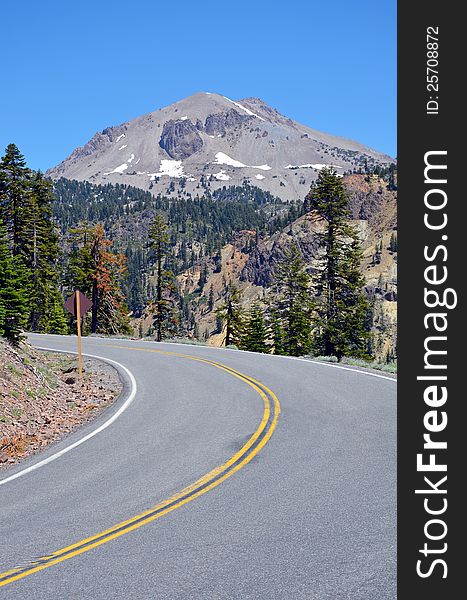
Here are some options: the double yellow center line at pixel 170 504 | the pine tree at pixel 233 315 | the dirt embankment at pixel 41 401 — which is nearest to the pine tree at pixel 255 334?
the pine tree at pixel 233 315

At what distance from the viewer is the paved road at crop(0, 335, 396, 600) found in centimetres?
522

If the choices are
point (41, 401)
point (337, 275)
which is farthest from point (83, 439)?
point (337, 275)

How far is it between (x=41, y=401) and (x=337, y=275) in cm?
2642

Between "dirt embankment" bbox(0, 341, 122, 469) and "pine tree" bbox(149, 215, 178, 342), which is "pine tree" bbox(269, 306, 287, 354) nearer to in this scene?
"pine tree" bbox(149, 215, 178, 342)

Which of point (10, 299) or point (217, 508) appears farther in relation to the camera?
point (10, 299)

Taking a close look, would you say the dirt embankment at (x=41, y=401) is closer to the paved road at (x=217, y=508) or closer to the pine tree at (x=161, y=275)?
the paved road at (x=217, y=508)

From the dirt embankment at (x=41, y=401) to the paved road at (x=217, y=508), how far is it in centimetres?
79

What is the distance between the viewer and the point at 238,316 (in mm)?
59531

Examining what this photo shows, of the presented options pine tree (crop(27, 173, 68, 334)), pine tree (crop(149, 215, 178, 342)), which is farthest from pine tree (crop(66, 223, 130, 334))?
pine tree (crop(149, 215, 178, 342))

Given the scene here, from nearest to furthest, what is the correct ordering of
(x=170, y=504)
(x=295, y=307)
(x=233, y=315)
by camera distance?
(x=170, y=504), (x=295, y=307), (x=233, y=315)

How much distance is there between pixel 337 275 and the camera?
1526 inches

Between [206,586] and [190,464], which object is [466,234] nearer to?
[206,586]

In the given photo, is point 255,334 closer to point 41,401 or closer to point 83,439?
point 41,401

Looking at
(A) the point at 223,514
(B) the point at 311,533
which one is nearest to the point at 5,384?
(A) the point at 223,514
